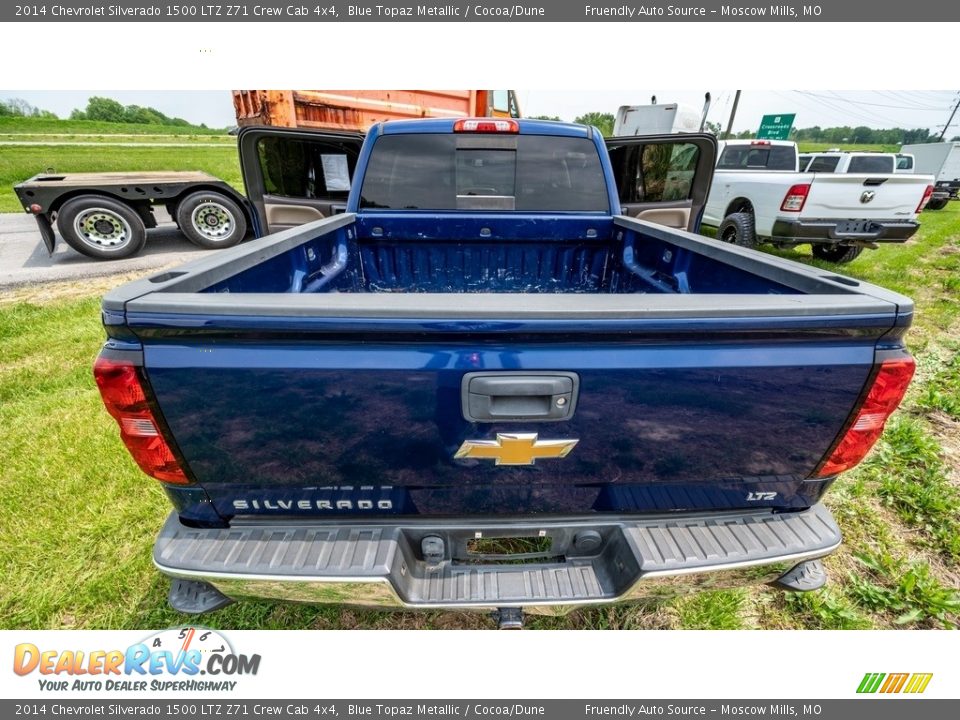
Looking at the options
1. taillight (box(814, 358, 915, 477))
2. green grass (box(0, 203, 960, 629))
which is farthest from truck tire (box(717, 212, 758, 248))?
Answer: taillight (box(814, 358, 915, 477))

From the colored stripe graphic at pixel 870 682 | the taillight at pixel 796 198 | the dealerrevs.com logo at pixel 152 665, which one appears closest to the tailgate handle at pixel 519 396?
the dealerrevs.com logo at pixel 152 665

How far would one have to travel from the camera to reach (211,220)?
8.32 m

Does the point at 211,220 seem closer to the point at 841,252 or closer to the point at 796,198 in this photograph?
the point at 796,198

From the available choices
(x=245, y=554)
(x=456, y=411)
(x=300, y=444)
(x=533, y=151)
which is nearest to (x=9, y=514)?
(x=245, y=554)

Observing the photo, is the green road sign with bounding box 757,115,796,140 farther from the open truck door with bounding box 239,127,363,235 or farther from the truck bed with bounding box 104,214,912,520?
the truck bed with bounding box 104,214,912,520

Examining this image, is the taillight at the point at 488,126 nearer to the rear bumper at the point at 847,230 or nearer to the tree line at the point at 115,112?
the rear bumper at the point at 847,230

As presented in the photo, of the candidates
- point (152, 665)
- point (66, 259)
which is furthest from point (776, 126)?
point (152, 665)

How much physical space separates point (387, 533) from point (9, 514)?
8.84ft

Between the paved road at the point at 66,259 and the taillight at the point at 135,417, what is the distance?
736cm

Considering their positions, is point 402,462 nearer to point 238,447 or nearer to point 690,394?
point 238,447

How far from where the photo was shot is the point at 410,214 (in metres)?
3.27

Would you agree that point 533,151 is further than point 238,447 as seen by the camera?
Yes

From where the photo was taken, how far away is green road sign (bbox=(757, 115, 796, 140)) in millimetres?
26061

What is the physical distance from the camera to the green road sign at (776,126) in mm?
26061
